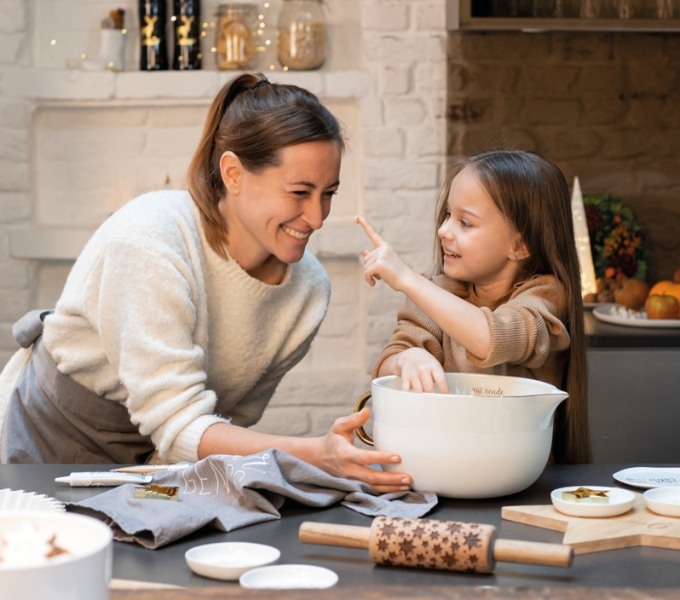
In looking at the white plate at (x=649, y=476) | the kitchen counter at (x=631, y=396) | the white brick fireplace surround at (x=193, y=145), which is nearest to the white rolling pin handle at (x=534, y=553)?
the white plate at (x=649, y=476)

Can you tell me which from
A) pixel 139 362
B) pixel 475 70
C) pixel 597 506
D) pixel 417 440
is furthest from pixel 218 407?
pixel 475 70

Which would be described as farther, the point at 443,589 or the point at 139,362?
the point at 139,362

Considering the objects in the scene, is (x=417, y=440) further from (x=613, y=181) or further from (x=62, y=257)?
(x=62, y=257)

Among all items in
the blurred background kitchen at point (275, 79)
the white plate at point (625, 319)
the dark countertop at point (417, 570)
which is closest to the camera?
the dark countertop at point (417, 570)

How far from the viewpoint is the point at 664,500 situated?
122 centimetres

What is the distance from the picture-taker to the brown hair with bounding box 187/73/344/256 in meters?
1.75

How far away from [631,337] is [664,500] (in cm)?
169

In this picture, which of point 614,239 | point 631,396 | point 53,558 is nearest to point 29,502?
point 53,558

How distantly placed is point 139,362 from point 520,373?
57 cm

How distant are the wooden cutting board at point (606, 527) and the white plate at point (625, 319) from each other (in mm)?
1783

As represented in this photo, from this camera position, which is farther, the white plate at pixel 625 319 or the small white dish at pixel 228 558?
the white plate at pixel 625 319

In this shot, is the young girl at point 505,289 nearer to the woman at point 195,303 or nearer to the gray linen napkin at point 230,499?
the woman at point 195,303

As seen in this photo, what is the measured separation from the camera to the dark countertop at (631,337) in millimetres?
2848

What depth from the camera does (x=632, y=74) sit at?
10.7ft
